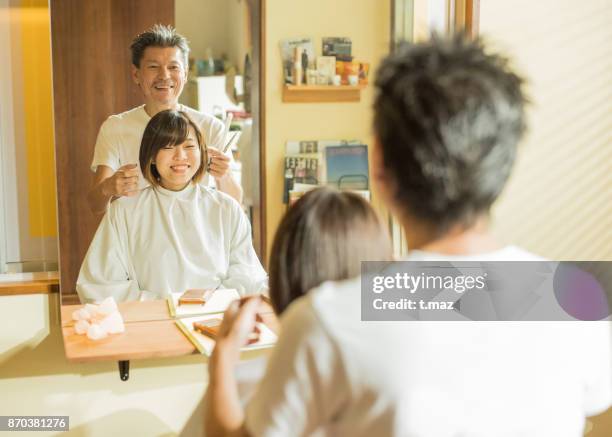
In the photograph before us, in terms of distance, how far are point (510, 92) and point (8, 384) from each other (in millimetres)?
1459

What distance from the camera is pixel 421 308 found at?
75cm

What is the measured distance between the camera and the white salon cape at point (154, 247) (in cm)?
154

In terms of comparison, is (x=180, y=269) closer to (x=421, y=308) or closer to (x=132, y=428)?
(x=132, y=428)

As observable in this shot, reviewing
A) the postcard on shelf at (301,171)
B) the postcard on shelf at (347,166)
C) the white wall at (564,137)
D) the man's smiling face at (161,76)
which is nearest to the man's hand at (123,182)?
the man's smiling face at (161,76)

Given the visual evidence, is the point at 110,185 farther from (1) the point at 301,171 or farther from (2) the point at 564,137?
(2) the point at 564,137

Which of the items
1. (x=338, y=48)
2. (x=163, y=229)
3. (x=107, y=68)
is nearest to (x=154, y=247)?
(x=163, y=229)

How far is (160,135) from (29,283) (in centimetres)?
48

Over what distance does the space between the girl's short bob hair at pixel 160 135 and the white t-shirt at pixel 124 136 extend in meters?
0.01

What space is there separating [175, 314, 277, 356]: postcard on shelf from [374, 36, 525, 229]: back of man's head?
87 cm

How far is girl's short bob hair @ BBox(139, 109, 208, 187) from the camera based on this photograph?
151 centimetres

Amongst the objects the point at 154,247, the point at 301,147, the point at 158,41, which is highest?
the point at 158,41

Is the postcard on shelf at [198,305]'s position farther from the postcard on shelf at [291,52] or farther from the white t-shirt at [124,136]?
the postcard on shelf at [291,52]

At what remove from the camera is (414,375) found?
21.7 inches

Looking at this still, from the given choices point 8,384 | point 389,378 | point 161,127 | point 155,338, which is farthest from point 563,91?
point 8,384
